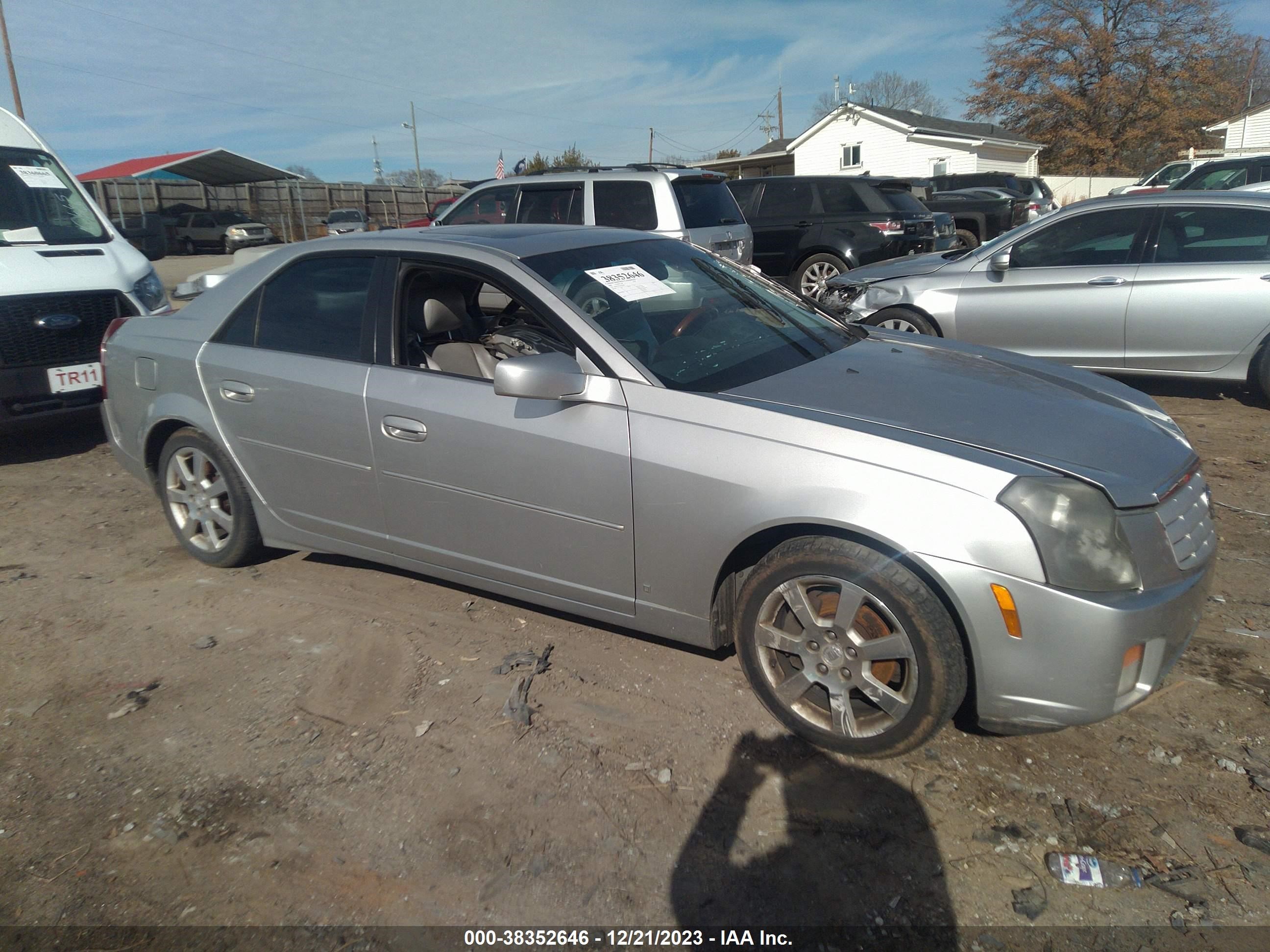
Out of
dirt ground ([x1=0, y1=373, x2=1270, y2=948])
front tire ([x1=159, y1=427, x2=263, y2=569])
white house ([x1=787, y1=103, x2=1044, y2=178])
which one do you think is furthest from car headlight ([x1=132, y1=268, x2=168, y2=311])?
white house ([x1=787, y1=103, x2=1044, y2=178])

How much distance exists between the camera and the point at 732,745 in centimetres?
290

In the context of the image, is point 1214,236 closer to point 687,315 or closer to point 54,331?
point 687,315

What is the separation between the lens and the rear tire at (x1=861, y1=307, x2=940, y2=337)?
706cm

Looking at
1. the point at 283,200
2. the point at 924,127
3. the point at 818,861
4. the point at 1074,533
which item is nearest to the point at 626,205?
the point at 1074,533

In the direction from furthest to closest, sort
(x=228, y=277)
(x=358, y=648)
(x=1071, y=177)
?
(x=1071, y=177), (x=228, y=277), (x=358, y=648)

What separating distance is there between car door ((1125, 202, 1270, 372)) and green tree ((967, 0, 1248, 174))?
43694mm

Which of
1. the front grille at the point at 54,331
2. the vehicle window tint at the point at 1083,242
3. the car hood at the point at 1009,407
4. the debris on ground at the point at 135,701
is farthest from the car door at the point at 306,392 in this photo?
the vehicle window tint at the point at 1083,242

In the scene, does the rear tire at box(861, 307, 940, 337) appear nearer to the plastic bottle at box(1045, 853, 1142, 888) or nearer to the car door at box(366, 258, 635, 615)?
the car door at box(366, 258, 635, 615)

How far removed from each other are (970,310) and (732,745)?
17.2 ft

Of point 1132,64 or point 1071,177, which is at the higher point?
point 1132,64

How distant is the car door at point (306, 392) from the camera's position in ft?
12.0

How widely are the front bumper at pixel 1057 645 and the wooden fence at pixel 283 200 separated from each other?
31754 mm

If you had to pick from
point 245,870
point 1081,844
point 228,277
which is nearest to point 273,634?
point 245,870

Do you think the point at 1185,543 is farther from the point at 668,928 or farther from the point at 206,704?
the point at 206,704
